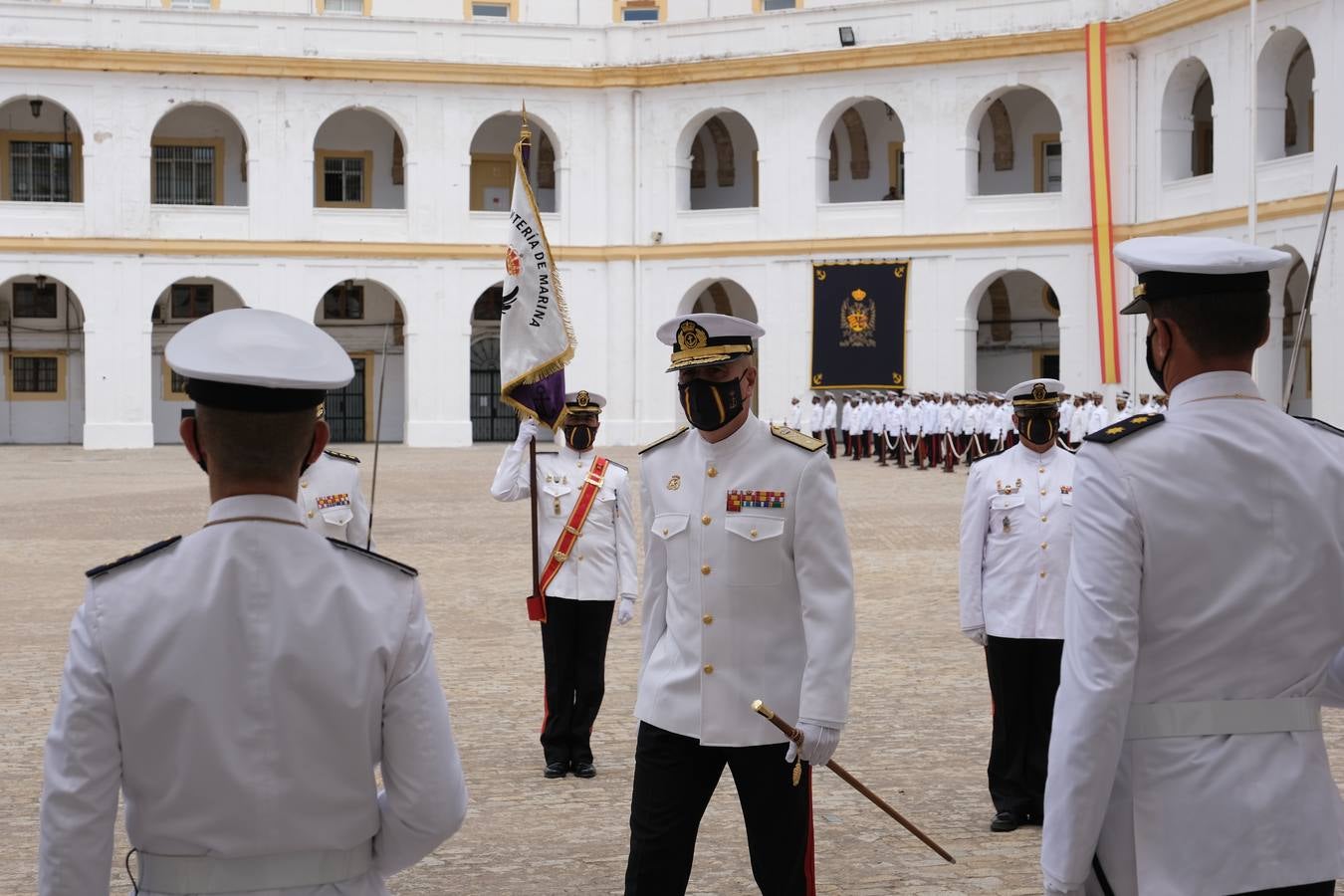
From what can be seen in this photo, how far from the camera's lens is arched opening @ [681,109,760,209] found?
1641 inches

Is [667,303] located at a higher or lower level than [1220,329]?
higher

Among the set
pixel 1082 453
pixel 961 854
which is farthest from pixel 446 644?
pixel 1082 453

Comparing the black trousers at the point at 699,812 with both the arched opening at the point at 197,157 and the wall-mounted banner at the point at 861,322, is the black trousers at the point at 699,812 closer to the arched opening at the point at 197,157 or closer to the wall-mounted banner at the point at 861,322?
the wall-mounted banner at the point at 861,322

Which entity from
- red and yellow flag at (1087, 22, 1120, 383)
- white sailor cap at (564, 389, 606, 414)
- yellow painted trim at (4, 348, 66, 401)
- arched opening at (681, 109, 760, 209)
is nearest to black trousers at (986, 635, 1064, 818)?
white sailor cap at (564, 389, 606, 414)

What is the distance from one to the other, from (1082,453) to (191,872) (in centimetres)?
189

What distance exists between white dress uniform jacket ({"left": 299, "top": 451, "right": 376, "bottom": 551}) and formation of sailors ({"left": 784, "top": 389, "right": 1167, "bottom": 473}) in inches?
865

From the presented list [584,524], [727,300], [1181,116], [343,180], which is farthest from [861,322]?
[584,524]

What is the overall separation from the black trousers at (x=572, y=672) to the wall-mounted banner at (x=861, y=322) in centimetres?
2902

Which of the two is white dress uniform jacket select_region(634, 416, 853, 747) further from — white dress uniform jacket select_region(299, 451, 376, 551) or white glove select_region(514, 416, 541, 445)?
white dress uniform jacket select_region(299, 451, 376, 551)

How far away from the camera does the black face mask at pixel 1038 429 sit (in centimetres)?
720

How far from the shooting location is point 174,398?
132 ft

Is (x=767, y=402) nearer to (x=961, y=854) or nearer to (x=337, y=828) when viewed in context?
(x=961, y=854)

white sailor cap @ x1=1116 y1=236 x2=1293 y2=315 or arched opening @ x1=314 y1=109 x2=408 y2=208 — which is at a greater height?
arched opening @ x1=314 y1=109 x2=408 y2=208

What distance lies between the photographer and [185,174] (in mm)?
40188
